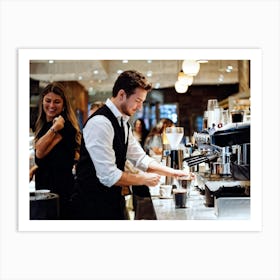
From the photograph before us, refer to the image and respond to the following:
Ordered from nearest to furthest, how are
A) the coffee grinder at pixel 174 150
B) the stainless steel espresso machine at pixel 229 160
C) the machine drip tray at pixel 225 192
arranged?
the machine drip tray at pixel 225 192, the stainless steel espresso machine at pixel 229 160, the coffee grinder at pixel 174 150

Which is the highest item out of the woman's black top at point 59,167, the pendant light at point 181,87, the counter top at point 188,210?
the pendant light at point 181,87

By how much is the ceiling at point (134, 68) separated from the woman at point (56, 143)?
97 mm

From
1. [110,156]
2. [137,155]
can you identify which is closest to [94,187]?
[110,156]

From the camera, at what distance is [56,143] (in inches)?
194

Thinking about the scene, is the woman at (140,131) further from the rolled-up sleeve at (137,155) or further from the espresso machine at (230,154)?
the espresso machine at (230,154)

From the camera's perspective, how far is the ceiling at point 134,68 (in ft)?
16.0

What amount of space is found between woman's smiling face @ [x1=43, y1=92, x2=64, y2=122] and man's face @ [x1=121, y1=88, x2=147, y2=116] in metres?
0.38

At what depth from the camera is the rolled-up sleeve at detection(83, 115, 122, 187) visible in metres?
4.85

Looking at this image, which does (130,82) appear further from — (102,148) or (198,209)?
(198,209)

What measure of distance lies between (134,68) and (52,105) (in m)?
0.54

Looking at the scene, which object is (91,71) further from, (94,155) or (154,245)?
(154,245)

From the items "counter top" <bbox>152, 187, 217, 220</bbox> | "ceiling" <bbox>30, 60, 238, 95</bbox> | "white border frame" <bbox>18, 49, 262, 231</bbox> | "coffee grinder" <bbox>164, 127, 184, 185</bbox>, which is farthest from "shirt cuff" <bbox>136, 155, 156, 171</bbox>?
"ceiling" <bbox>30, 60, 238, 95</bbox>

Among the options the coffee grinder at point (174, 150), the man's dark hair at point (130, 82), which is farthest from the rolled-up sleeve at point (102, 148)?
the coffee grinder at point (174, 150)
